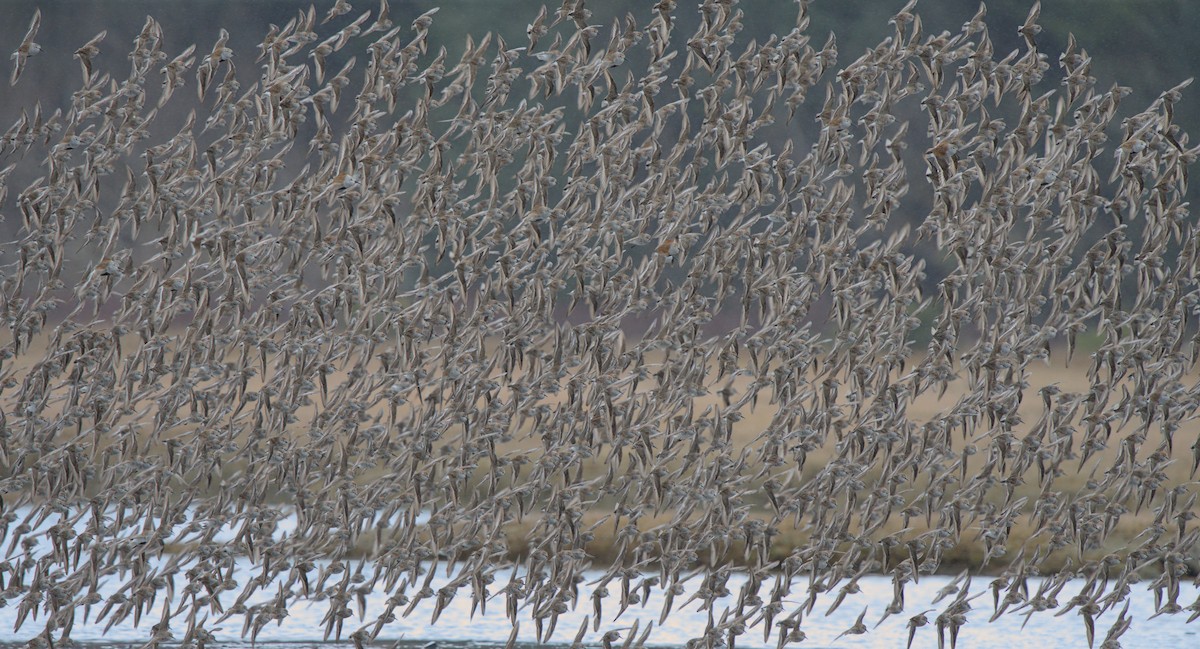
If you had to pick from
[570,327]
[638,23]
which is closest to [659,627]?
[570,327]

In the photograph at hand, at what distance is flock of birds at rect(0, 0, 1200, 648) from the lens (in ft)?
11.8

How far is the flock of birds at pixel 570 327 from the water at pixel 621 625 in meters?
0.07

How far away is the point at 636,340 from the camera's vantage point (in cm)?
375

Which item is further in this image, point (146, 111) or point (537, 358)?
point (146, 111)

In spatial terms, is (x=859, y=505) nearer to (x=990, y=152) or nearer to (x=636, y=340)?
(x=636, y=340)

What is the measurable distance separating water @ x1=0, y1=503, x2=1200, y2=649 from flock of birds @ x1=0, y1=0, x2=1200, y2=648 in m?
0.07

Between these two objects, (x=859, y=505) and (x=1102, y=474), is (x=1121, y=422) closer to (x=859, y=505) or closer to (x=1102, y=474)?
(x=1102, y=474)

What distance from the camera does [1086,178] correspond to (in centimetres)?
364

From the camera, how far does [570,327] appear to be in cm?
363

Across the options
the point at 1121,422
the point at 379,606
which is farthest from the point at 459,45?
the point at 1121,422

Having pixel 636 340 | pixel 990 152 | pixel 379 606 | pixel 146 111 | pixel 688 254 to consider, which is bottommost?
pixel 379 606

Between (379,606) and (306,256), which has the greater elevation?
(306,256)

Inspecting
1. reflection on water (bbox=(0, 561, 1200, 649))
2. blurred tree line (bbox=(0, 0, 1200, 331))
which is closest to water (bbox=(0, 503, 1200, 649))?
reflection on water (bbox=(0, 561, 1200, 649))

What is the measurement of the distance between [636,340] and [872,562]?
106 cm
